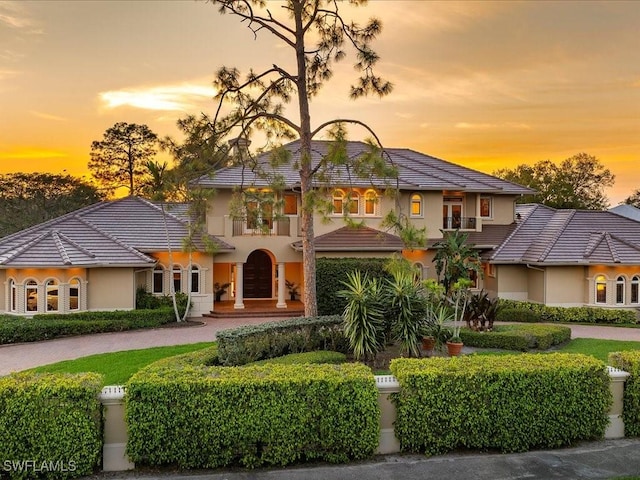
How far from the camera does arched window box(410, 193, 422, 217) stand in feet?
78.6

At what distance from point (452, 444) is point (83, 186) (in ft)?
146

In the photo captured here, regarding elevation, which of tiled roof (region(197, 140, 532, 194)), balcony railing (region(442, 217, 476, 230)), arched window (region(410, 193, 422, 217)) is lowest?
balcony railing (region(442, 217, 476, 230))

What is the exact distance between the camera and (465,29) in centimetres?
1822

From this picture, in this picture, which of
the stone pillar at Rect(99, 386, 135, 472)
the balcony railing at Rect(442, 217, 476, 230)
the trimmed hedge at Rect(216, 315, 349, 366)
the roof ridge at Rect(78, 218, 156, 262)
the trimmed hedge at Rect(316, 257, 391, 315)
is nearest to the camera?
the stone pillar at Rect(99, 386, 135, 472)

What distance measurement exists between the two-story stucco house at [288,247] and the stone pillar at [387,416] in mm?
11384

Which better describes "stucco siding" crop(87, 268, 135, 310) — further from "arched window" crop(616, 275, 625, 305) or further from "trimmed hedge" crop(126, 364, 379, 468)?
"arched window" crop(616, 275, 625, 305)

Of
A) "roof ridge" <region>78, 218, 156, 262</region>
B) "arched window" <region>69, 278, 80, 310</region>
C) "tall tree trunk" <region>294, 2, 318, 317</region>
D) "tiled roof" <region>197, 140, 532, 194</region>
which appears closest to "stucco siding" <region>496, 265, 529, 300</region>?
"tiled roof" <region>197, 140, 532, 194</region>

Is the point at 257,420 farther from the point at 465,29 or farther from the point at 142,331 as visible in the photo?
the point at 465,29

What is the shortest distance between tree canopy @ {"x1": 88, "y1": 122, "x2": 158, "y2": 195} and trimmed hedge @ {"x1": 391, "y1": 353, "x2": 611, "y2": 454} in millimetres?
44211

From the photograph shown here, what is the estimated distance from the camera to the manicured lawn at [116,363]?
11.1m

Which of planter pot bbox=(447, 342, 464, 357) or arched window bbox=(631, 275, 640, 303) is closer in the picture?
planter pot bbox=(447, 342, 464, 357)

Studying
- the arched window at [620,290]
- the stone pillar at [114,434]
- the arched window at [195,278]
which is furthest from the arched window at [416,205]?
the stone pillar at [114,434]

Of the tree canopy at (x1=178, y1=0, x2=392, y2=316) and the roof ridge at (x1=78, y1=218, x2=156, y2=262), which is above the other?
the tree canopy at (x1=178, y1=0, x2=392, y2=316)

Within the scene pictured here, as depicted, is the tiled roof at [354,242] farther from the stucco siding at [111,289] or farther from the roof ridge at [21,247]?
the roof ridge at [21,247]
